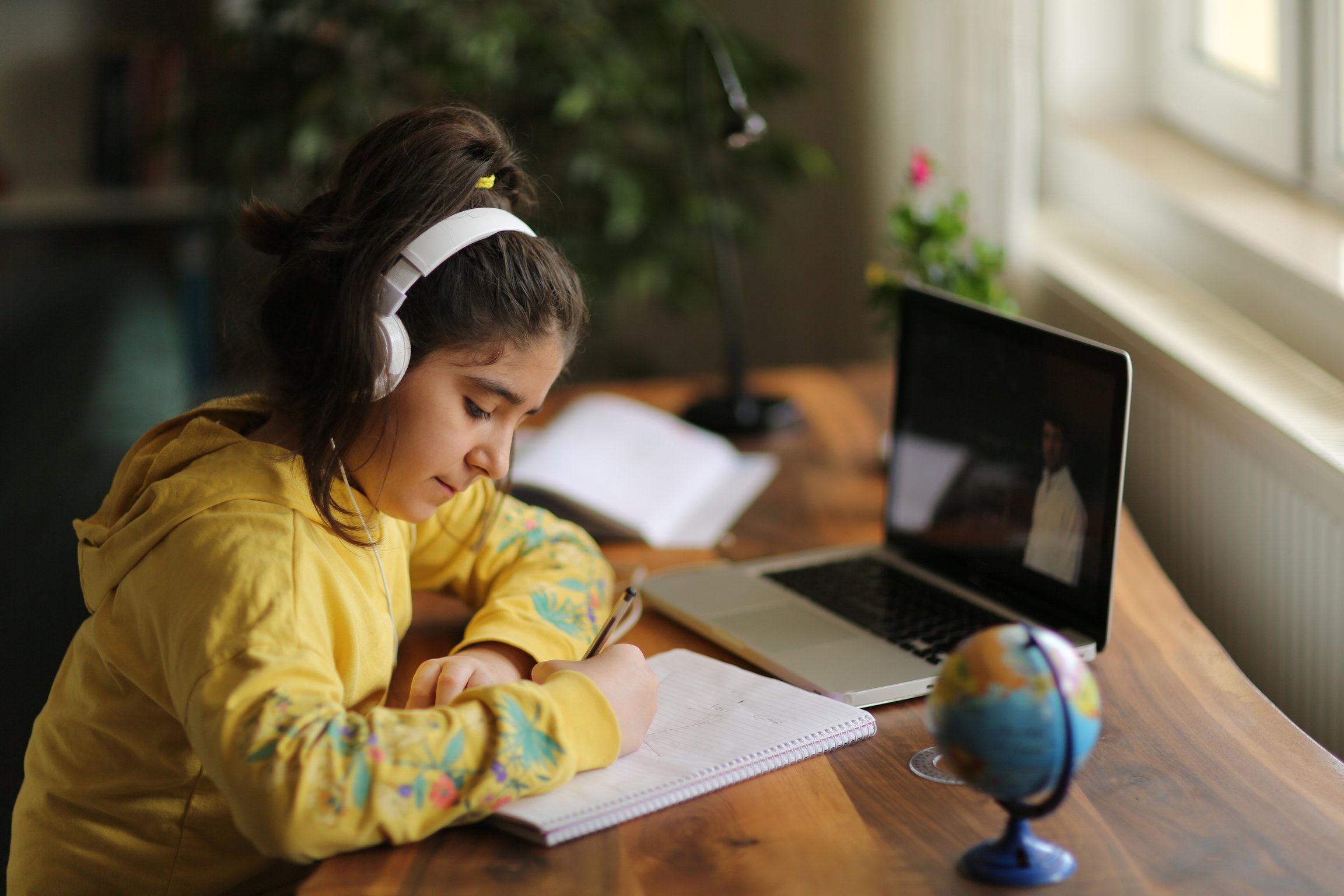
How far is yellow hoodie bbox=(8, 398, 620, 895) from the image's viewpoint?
29.0 inches

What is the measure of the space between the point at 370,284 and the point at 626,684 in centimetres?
33

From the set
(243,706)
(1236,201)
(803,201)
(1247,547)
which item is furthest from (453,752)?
(803,201)

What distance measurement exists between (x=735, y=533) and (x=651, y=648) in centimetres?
34

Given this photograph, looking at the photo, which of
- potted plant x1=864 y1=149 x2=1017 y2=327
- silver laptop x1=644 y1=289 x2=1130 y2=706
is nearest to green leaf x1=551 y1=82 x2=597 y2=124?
potted plant x1=864 y1=149 x2=1017 y2=327

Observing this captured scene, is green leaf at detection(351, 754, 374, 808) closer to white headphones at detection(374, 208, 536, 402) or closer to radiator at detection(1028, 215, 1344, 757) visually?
white headphones at detection(374, 208, 536, 402)

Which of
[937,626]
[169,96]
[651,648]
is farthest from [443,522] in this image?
[169,96]

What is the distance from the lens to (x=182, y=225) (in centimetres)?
319

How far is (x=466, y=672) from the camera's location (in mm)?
946

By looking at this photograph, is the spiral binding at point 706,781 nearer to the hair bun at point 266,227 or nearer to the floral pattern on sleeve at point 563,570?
the floral pattern on sleeve at point 563,570

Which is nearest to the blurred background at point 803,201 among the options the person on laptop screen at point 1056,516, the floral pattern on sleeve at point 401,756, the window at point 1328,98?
the window at point 1328,98

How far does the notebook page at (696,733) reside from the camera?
779 millimetres

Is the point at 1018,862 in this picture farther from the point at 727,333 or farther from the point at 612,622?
the point at 727,333

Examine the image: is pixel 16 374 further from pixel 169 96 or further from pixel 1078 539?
pixel 1078 539

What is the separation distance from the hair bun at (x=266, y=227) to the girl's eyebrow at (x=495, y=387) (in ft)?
0.57
